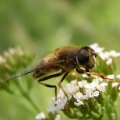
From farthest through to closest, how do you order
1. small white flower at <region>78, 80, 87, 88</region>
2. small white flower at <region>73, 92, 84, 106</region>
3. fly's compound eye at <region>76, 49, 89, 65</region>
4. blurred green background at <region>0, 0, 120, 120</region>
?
1. blurred green background at <region>0, 0, 120, 120</region>
2. fly's compound eye at <region>76, 49, 89, 65</region>
3. small white flower at <region>78, 80, 87, 88</region>
4. small white flower at <region>73, 92, 84, 106</region>

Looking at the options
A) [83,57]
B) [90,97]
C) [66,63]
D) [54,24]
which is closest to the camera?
[90,97]

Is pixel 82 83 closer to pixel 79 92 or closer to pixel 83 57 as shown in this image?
pixel 79 92

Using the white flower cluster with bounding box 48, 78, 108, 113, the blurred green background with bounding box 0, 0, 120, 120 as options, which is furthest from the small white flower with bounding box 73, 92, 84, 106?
the blurred green background with bounding box 0, 0, 120, 120

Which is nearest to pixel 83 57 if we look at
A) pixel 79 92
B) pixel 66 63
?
pixel 66 63

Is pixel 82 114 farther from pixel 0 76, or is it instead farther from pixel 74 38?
pixel 74 38

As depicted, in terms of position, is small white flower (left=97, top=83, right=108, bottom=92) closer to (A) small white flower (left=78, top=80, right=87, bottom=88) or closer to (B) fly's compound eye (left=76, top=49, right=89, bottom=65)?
(A) small white flower (left=78, top=80, right=87, bottom=88)

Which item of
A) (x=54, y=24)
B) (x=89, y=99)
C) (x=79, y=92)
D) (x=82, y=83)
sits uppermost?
(x=54, y=24)
